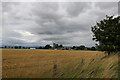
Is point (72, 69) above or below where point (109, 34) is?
below

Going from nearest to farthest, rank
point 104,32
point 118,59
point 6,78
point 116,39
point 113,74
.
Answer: point 113,74, point 118,59, point 116,39, point 104,32, point 6,78

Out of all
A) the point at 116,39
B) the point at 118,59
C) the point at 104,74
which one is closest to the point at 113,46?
the point at 116,39

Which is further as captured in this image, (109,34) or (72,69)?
(72,69)

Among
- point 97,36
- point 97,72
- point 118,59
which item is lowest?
point 97,72

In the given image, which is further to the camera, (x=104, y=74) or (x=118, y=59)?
(x=118, y=59)

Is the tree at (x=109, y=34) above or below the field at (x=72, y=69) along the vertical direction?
above

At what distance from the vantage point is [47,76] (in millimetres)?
14523

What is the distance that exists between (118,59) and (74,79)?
361 cm

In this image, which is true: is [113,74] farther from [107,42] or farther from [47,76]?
→ [47,76]

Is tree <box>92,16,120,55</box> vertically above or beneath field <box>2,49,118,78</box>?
above

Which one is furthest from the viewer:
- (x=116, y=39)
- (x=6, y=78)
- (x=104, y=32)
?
(x=6, y=78)

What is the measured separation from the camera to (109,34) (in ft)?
38.6

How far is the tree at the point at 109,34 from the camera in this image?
1142 cm

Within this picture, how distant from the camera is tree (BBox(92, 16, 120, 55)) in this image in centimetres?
1142
